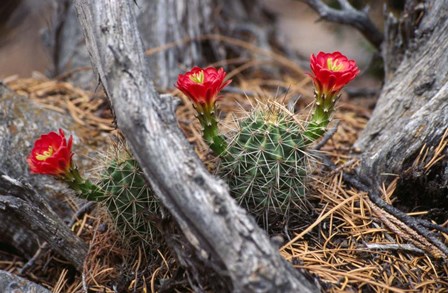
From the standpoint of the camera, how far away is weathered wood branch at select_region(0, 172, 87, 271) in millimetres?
2104

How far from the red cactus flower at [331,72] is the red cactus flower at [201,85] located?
377 millimetres

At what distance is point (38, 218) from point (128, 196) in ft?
1.40

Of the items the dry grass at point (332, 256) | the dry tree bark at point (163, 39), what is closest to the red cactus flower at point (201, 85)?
the dry grass at point (332, 256)

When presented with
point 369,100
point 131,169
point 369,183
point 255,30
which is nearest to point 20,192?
point 131,169

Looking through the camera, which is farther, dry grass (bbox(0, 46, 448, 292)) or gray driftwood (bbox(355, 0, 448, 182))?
gray driftwood (bbox(355, 0, 448, 182))

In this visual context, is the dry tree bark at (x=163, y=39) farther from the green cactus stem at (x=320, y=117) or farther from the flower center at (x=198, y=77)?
the green cactus stem at (x=320, y=117)

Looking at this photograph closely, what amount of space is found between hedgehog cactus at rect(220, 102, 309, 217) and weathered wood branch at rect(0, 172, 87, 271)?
73 cm

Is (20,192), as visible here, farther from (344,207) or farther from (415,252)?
(415,252)

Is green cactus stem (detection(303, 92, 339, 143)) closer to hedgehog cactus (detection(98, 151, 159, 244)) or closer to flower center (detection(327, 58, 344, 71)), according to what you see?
flower center (detection(327, 58, 344, 71))

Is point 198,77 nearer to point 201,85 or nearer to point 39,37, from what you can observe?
point 201,85

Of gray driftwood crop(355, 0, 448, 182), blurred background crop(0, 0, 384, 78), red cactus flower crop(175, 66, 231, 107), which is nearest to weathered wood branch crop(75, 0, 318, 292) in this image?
red cactus flower crop(175, 66, 231, 107)

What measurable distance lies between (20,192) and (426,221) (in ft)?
5.54

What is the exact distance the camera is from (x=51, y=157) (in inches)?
75.6

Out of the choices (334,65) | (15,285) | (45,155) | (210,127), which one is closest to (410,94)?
(334,65)
